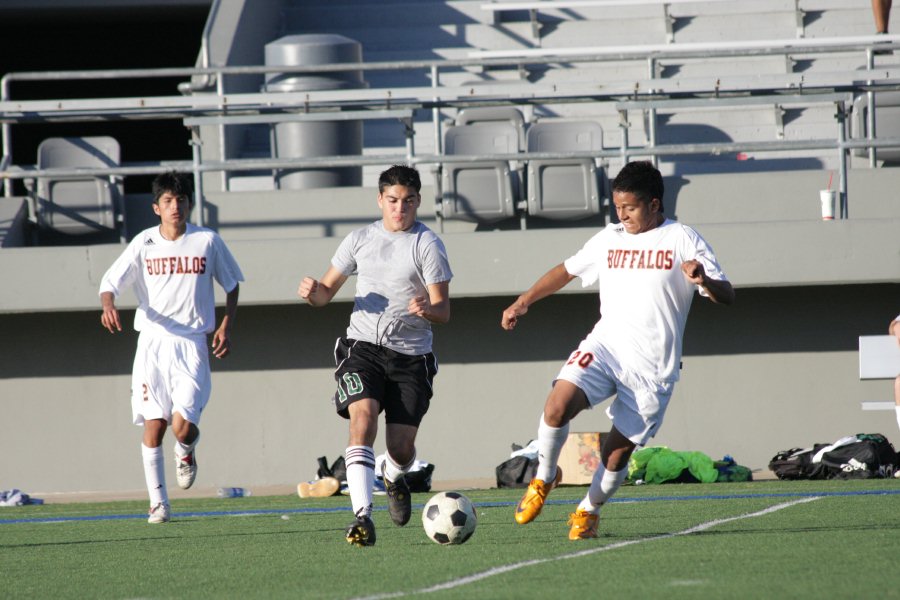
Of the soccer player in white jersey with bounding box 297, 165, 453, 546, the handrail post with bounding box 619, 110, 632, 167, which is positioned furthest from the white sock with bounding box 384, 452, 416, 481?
the handrail post with bounding box 619, 110, 632, 167

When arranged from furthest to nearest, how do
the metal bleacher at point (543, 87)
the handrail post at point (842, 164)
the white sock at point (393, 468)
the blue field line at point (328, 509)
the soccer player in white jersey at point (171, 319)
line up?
the metal bleacher at point (543, 87), the handrail post at point (842, 164), the blue field line at point (328, 509), the soccer player in white jersey at point (171, 319), the white sock at point (393, 468)

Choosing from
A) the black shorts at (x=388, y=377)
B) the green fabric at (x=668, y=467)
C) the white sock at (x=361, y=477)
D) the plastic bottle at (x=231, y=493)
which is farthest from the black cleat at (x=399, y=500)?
the plastic bottle at (x=231, y=493)

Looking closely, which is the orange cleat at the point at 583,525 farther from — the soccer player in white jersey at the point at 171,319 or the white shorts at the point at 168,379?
the white shorts at the point at 168,379

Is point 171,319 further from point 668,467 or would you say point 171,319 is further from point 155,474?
point 668,467

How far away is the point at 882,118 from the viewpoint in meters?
13.4

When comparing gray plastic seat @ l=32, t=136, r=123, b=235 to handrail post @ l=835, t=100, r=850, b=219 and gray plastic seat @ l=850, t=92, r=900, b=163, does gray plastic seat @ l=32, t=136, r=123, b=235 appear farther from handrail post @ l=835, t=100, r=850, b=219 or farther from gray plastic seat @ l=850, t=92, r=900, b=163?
gray plastic seat @ l=850, t=92, r=900, b=163

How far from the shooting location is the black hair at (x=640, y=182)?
6016mm

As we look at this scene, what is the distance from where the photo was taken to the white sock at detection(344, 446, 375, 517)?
5.90 metres

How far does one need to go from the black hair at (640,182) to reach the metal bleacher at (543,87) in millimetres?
6013

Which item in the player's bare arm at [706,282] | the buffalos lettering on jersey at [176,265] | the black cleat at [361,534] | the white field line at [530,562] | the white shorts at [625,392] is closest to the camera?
the white field line at [530,562]

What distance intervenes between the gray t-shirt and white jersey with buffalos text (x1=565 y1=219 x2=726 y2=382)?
2.85ft

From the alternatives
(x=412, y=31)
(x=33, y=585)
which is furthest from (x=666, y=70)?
(x=33, y=585)

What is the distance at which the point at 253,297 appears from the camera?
478 inches

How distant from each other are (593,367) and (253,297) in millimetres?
6607
